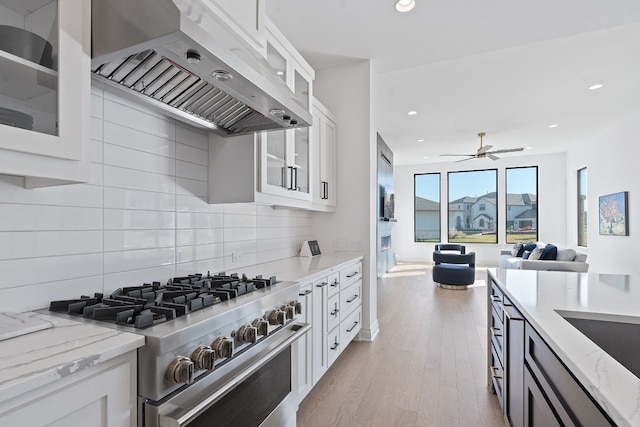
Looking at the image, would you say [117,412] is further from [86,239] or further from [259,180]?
[259,180]

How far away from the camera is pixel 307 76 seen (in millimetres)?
2590

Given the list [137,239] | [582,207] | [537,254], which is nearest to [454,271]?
[537,254]

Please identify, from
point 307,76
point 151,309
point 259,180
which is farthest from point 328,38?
point 151,309

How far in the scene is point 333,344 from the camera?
8.19 ft

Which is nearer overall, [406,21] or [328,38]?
[406,21]

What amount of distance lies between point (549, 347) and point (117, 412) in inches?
51.2

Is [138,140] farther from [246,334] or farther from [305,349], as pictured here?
[305,349]

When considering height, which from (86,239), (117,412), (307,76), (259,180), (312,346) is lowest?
(312,346)

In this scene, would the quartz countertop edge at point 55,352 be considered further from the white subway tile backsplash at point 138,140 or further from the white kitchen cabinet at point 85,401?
the white subway tile backsplash at point 138,140

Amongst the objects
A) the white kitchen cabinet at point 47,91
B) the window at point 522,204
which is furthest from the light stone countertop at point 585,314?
the window at point 522,204

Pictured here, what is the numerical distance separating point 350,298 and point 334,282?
0.51m

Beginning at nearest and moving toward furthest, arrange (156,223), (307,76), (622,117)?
(156,223) → (307,76) → (622,117)

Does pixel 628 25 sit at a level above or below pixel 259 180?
above

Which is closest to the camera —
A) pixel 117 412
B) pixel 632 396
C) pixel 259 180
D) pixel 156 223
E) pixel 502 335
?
pixel 632 396
